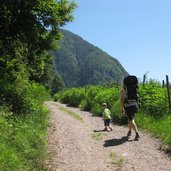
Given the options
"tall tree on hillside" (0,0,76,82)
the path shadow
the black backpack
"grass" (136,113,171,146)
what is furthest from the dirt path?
"tall tree on hillside" (0,0,76,82)

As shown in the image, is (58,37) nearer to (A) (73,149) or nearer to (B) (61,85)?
(A) (73,149)

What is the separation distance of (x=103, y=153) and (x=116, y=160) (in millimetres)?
971

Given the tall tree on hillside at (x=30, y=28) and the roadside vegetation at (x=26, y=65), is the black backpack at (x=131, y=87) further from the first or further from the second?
the tall tree on hillside at (x=30, y=28)

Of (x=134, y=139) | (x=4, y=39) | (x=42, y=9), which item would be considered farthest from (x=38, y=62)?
(x=134, y=139)

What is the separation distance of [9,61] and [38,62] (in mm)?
2802

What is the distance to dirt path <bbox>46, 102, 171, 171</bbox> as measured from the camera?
965 cm

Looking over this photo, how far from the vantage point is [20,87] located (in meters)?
15.3

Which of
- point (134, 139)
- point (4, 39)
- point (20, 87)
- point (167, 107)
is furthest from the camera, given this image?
point (4, 39)

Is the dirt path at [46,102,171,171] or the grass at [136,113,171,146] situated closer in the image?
the dirt path at [46,102,171,171]

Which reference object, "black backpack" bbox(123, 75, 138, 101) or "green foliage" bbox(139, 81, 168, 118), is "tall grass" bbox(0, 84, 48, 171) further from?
"green foliage" bbox(139, 81, 168, 118)

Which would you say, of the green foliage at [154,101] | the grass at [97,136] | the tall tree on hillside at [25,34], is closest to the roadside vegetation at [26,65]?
the tall tree on hillside at [25,34]

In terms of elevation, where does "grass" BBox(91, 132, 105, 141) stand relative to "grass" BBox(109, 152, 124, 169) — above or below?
above

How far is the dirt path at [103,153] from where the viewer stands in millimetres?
9654

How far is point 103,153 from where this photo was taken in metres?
11.1
